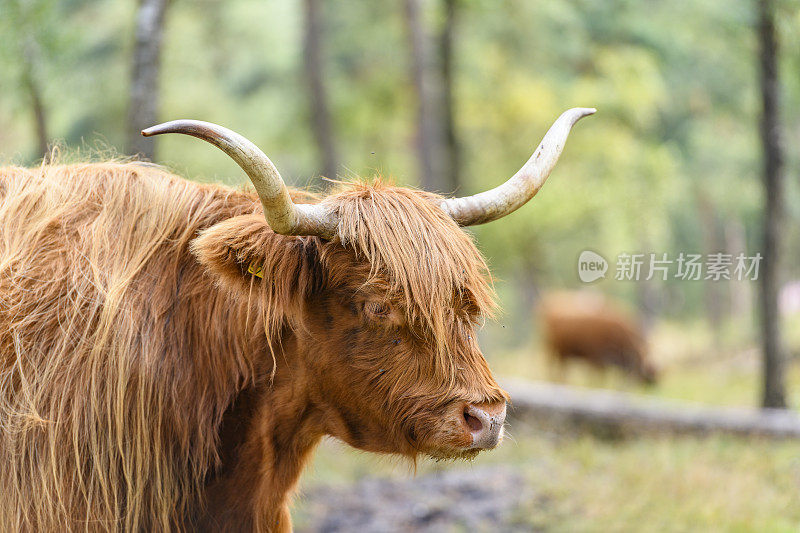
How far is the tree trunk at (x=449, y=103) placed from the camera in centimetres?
1209

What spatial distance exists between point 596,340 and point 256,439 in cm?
1306

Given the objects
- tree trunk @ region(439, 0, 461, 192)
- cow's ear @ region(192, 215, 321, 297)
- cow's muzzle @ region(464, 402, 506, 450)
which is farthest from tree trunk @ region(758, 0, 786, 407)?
cow's ear @ region(192, 215, 321, 297)

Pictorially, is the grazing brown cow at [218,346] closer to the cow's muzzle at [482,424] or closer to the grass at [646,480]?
the cow's muzzle at [482,424]

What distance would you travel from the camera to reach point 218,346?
9.20ft

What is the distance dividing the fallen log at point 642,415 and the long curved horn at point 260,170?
6332 millimetres

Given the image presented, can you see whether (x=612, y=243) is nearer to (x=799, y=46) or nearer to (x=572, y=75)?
(x=572, y=75)

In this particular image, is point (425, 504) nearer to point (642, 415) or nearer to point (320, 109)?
point (642, 415)

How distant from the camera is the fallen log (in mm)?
8609

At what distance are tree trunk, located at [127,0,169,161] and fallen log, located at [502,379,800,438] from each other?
5105 millimetres

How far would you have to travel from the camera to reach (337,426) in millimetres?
2900

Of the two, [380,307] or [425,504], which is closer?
[380,307]

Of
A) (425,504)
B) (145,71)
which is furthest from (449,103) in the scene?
(425,504)

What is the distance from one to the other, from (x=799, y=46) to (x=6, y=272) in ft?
30.2

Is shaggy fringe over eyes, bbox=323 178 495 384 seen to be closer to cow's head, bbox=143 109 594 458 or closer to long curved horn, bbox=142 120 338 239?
cow's head, bbox=143 109 594 458
